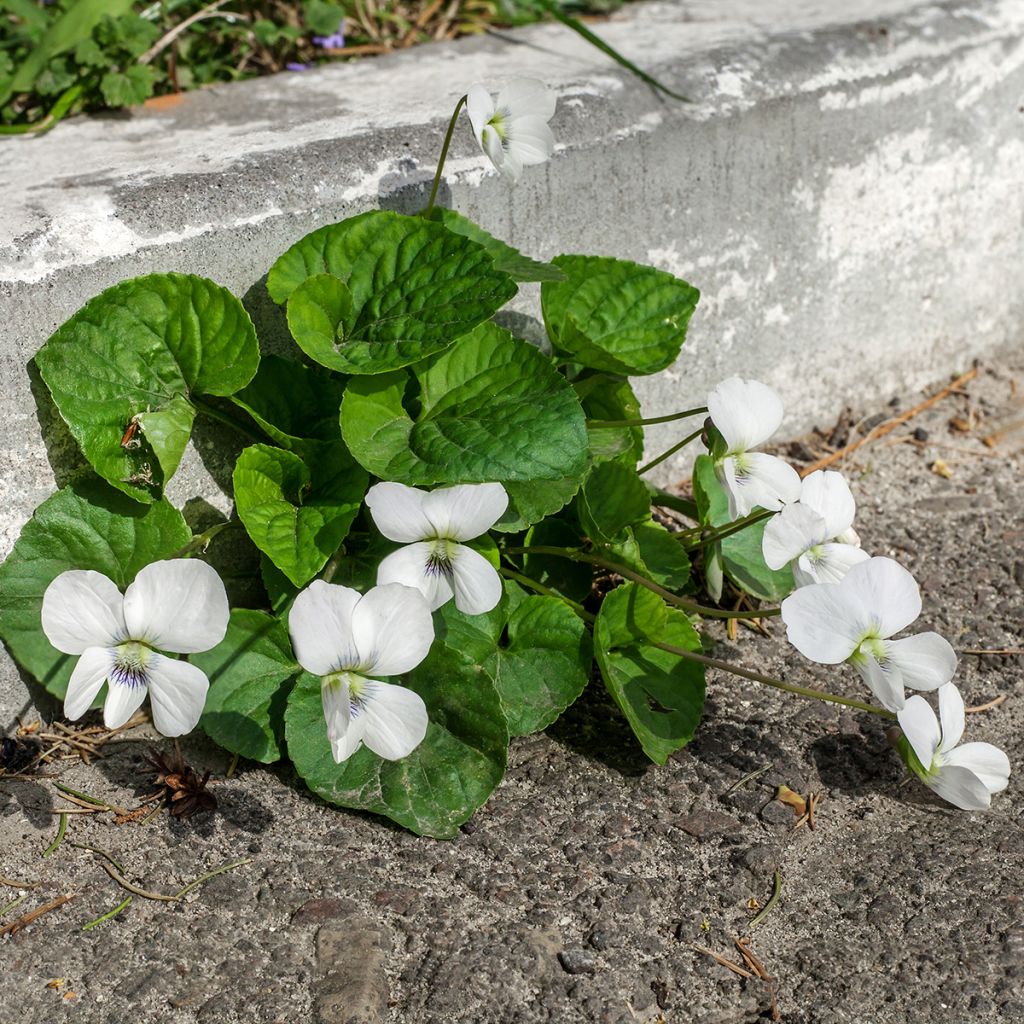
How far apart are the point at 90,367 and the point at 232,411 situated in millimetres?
250

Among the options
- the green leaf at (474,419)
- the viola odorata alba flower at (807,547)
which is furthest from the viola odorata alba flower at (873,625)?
the green leaf at (474,419)

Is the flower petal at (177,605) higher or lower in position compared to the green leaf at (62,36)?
lower

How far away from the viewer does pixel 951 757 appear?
1.71m

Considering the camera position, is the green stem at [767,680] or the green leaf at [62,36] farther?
the green leaf at [62,36]

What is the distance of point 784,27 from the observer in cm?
286

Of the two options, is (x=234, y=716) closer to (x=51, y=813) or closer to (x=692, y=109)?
(x=51, y=813)

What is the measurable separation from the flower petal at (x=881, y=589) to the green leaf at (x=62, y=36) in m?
1.82

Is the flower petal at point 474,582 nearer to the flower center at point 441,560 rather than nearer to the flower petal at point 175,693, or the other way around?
the flower center at point 441,560

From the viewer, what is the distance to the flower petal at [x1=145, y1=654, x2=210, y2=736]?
1571 millimetres

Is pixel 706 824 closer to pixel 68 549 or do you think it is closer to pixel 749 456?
pixel 749 456

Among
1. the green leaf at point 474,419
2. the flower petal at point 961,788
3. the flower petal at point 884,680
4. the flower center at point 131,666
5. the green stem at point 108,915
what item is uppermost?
the green leaf at point 474,419

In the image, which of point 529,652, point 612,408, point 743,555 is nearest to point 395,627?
point 529,652

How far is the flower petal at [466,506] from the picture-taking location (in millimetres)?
1661

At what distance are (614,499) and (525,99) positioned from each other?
2.09 ft
